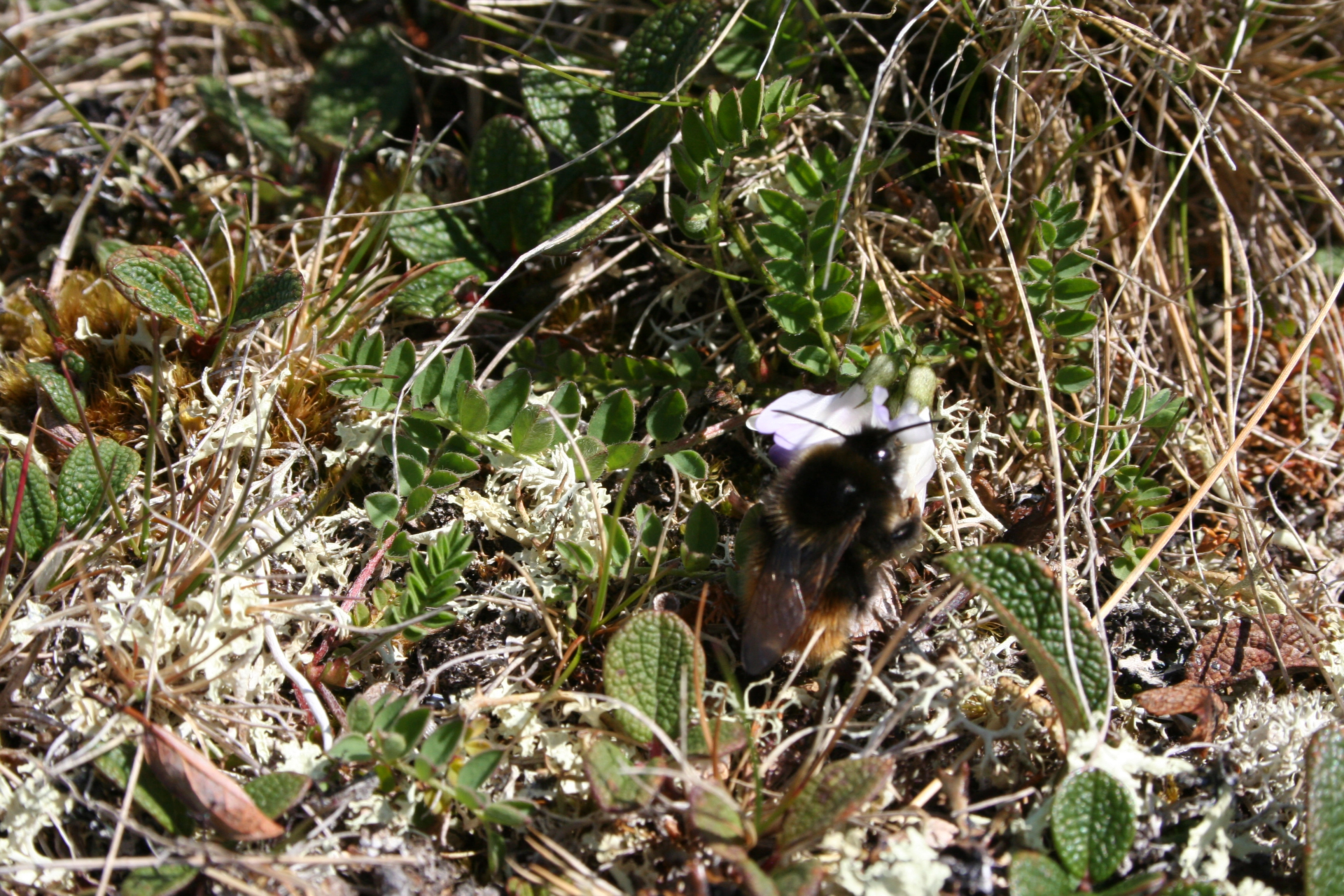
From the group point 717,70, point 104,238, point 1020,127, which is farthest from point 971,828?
point 104,238

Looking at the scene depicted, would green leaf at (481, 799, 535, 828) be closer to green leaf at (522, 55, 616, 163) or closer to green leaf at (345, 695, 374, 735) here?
green leaf at (345, 695, 374, 735)

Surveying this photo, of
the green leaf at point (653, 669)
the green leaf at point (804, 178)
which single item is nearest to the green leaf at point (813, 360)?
the green leaf at point (804, 178)

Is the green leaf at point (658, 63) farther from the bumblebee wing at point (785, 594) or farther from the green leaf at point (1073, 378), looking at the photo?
the bumblebee wing at point (785, 594)

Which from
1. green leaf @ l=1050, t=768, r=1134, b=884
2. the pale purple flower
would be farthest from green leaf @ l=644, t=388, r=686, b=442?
green leaf @ l=1050, t=768, r=1134, b=884

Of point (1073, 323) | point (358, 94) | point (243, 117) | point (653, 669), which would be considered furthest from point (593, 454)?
point (243, 117)

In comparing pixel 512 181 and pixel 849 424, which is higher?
pixel 512 181

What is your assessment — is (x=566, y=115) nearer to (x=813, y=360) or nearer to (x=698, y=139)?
(x=698, y=139)
